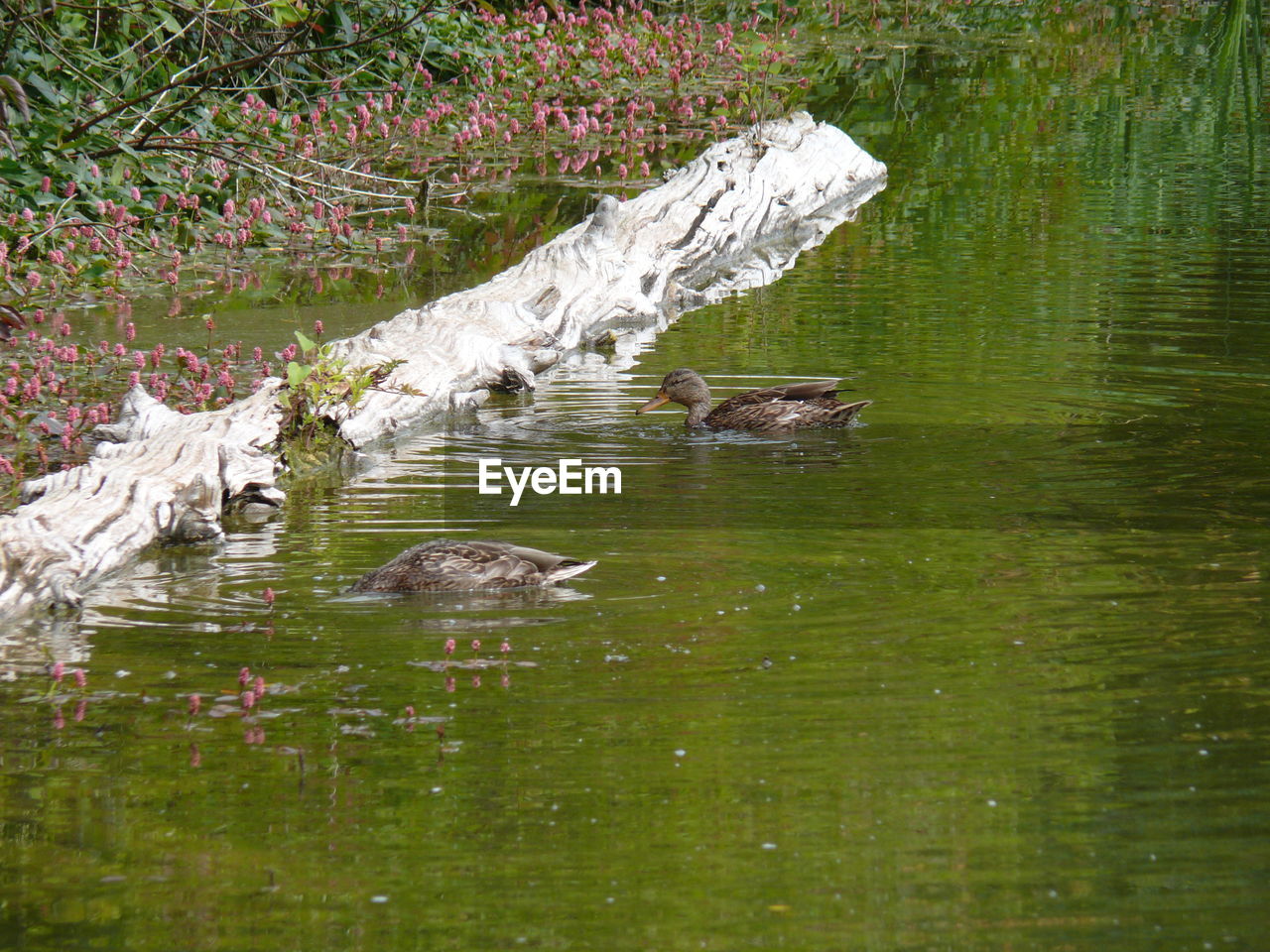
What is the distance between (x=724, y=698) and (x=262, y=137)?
11451 millimetres

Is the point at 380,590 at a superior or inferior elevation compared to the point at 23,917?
superior

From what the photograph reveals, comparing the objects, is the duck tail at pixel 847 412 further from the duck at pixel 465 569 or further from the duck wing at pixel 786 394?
the duck at pixel 465 569

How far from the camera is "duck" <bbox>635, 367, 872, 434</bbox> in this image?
1085cm

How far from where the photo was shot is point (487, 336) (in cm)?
1234

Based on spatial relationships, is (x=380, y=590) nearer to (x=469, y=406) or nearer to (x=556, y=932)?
(x=556, y=932)

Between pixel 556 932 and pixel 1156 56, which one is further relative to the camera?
pixel 1156 56

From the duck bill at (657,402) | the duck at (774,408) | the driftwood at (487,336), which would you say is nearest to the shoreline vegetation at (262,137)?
the driftwood at (487,336)

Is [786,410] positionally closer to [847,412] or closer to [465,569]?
[847,412]

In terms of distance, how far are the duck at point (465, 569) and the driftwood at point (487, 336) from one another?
1290mm

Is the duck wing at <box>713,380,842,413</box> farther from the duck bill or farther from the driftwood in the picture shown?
the driftwood

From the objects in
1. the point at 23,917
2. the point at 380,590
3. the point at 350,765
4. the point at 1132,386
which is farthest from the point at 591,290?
the point at 23,917

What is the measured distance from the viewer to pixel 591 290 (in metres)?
13.9

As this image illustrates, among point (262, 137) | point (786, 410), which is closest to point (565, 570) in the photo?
point (786, 410)

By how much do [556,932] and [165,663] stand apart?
2.66 meters
